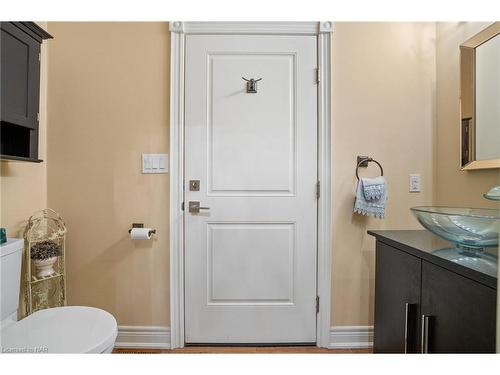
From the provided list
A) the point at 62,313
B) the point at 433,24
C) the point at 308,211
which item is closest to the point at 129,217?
the point at 62,313

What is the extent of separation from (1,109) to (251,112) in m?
1.18

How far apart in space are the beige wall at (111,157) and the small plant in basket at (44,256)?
19 centimetres

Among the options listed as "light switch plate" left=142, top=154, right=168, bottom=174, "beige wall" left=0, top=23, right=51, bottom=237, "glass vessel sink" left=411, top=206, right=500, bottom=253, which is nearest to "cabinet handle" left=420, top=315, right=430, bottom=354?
"glass vessel sink" left=411, top=206, right=500, bottom=253

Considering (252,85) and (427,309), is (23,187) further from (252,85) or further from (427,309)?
(427,309)

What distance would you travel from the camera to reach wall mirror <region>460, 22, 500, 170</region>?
1275mm

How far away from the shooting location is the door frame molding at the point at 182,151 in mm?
1668

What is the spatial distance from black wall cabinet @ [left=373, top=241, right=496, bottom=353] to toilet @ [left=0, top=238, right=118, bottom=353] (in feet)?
3.72

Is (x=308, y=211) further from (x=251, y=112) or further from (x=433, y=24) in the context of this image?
(x=433, y=24)

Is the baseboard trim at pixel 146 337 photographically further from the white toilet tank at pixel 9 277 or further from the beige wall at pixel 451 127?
the beige wall at pixel 451 127

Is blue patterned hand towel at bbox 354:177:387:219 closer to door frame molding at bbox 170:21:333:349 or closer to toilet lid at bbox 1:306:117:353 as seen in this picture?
door frame molding at bbox 170:21:333:349

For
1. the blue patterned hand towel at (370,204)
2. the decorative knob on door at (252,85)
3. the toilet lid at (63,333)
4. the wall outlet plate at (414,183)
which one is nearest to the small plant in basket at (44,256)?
the toilet lid at (63,333)

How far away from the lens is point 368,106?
1714 mm
